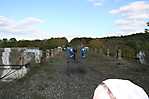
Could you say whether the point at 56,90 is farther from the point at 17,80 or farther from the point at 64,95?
the point at 17,80

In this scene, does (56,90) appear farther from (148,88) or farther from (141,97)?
(141,97)

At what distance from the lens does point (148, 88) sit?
13.2 metres

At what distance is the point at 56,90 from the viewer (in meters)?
12.7

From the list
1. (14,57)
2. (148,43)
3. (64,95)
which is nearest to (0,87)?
(14,57)

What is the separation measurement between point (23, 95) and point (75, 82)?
420 cm

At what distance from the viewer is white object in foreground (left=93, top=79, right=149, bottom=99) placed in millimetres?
2352

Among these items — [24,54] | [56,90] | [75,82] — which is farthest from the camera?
[75,82]

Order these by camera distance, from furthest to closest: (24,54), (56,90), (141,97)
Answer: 1. (24,54)
2. (56,90)
3. (141,97)

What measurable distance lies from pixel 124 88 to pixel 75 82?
12999mm

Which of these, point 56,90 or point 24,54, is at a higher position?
point 24,54

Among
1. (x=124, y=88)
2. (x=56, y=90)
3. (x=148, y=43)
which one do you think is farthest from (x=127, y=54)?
(x=124, y=88)

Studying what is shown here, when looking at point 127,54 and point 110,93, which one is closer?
point 110,93

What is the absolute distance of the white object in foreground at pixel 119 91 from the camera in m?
2.35

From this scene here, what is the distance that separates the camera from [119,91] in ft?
7.84
